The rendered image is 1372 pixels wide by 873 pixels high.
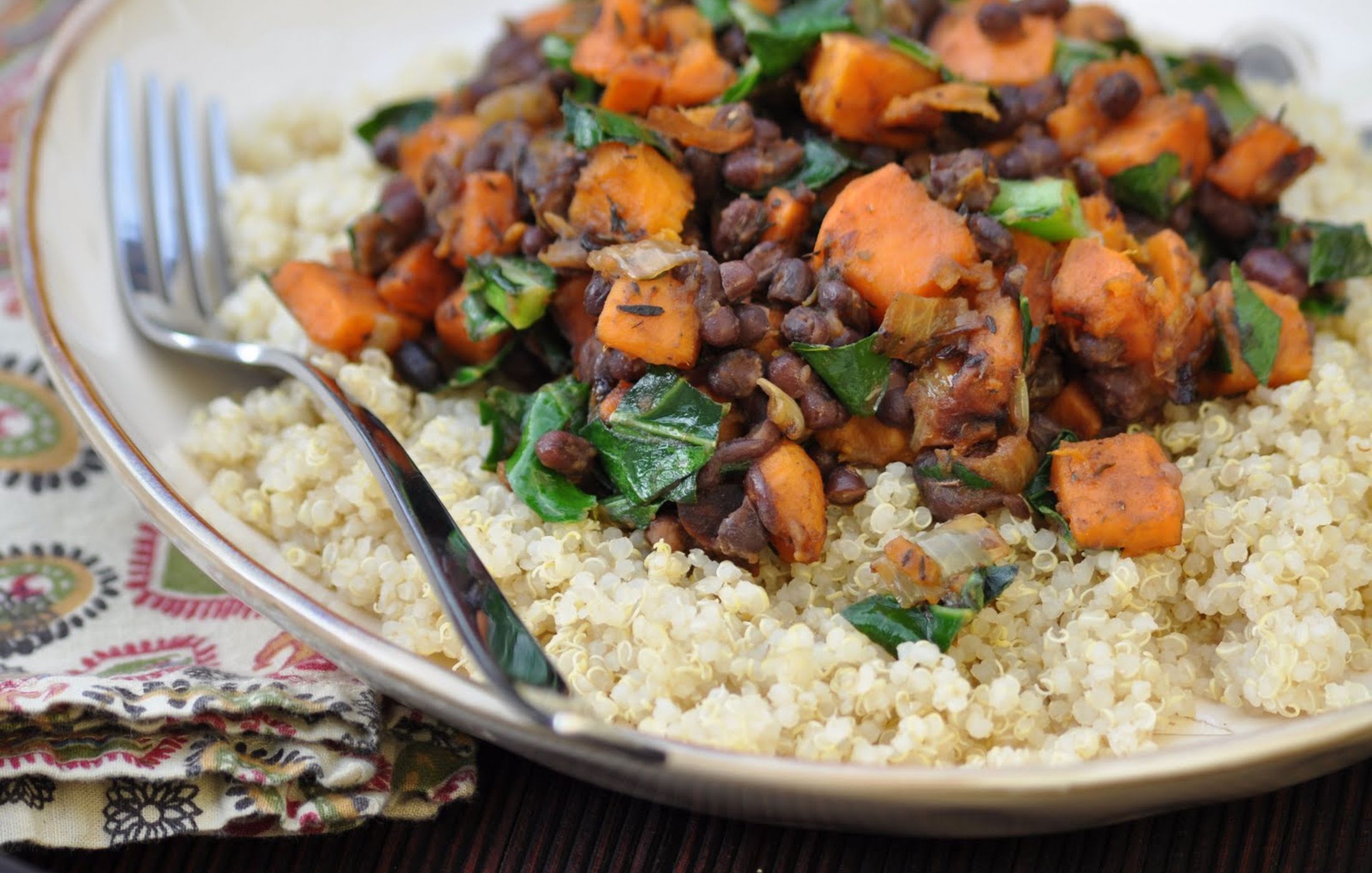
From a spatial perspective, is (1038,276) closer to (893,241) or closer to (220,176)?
(893,241)

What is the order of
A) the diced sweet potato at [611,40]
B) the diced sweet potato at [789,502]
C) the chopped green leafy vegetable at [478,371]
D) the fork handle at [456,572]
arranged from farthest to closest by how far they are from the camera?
the diced sweet potato at [611,40] → the chopped green leafy vegetable at [478,371] → the diced sweet potato at [789,502] → the fork handle at [456,572]

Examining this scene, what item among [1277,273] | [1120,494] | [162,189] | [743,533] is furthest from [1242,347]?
[162,189]

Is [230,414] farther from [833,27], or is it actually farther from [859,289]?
[833,27]

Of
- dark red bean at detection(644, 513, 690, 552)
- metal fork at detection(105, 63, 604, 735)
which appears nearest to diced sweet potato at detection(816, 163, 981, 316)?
dark red bean at detection(644, 513, 690, 552)

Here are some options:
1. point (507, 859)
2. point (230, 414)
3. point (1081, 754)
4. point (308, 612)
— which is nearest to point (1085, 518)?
point (1081, 754)

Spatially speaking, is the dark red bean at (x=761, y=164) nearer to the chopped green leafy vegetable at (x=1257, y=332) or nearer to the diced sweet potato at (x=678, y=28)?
the diced sweet potato at (x=678, y=28)

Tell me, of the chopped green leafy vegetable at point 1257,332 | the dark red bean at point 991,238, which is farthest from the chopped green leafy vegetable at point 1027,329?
the chopped green leafy vegetable at point 1257,332
